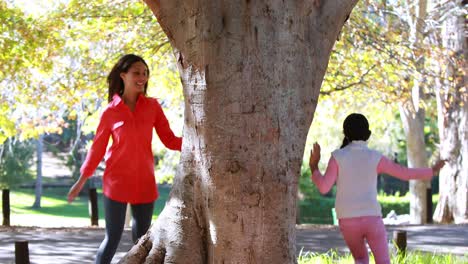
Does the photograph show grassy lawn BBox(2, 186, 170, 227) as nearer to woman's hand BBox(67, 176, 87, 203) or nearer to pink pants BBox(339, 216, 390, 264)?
woman's hand BBox(67, 176, 87, 203)

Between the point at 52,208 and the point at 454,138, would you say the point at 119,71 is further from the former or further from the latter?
the point at 52,208

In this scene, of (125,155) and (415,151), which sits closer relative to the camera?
(125,155)

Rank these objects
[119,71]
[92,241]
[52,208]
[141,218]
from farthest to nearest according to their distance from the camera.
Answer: [52,208] < [92,241] < [119,71] < [141,218]

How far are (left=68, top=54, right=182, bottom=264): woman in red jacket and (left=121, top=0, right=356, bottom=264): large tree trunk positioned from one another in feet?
2.01

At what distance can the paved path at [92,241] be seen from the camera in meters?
10.1

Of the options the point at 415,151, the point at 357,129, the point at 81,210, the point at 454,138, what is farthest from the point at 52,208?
the point at 357,129

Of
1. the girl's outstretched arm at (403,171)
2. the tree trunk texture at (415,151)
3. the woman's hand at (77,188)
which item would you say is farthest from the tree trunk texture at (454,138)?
the woman's hand at (77,188)

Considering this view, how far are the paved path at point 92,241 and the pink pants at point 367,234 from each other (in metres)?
A: 3.53

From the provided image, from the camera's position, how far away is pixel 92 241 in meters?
11.9

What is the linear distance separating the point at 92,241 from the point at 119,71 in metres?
6.31

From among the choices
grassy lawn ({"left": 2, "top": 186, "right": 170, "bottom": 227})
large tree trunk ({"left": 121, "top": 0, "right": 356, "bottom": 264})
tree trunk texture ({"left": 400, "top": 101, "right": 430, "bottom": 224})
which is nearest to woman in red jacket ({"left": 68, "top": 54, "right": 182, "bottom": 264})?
large tree trunk ({"left": 121, "top": 0, "right": 356, "bottom": 264})

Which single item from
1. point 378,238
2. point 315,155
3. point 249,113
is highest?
point 249,113

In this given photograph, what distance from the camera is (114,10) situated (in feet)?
53.3

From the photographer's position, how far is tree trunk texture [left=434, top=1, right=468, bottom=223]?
18.8 meters
